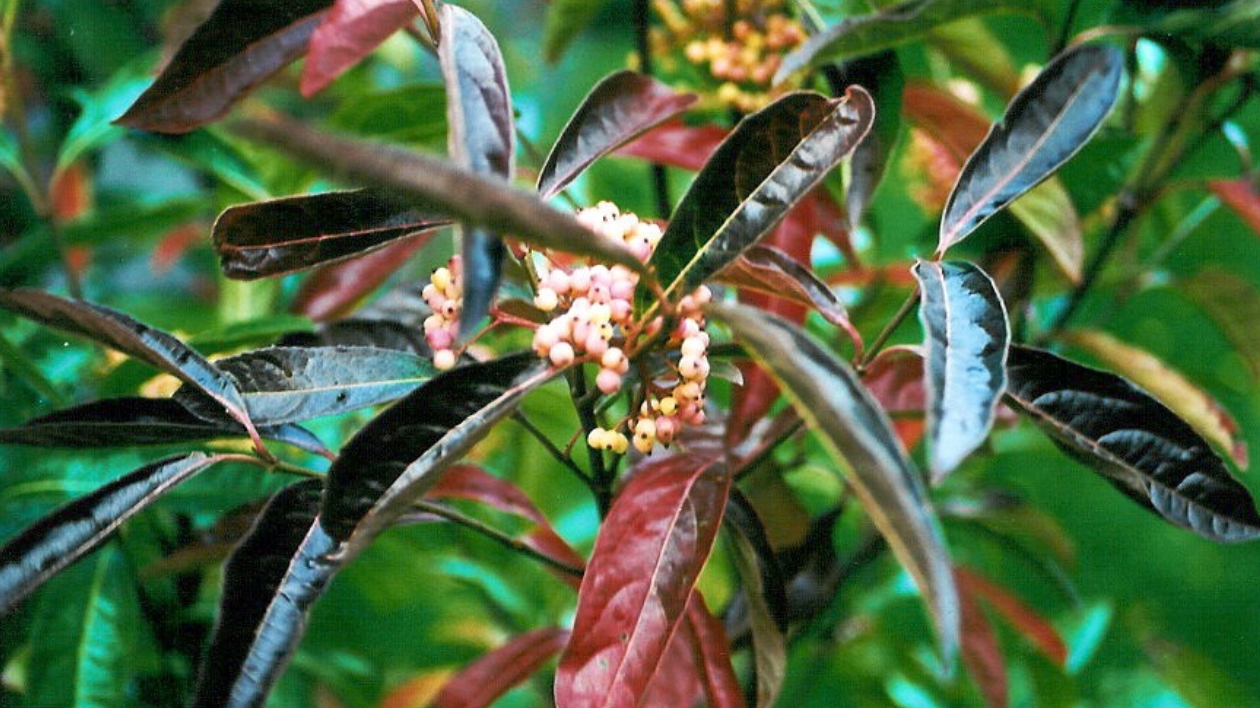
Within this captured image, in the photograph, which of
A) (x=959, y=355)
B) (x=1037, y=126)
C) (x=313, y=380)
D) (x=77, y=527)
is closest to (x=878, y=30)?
(x=1037, y=126)

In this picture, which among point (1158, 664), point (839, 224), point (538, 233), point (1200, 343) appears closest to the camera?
point (538, 233)

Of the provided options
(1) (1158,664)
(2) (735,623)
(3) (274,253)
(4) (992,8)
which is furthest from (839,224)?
(1) (1158,664)

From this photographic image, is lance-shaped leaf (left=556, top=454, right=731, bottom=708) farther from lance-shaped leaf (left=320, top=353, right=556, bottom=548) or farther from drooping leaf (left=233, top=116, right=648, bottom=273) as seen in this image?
drooping leaf (left=233, top=116, right=648, bottom=273)

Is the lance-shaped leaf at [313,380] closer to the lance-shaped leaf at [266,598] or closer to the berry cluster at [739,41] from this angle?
the lance-shaped leaf at [266,598]

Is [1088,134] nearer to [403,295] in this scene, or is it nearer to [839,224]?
[839,224]

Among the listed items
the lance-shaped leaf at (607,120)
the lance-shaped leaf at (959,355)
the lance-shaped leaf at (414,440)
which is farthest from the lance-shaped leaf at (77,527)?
the lance-shaped leaf at (959,355)
